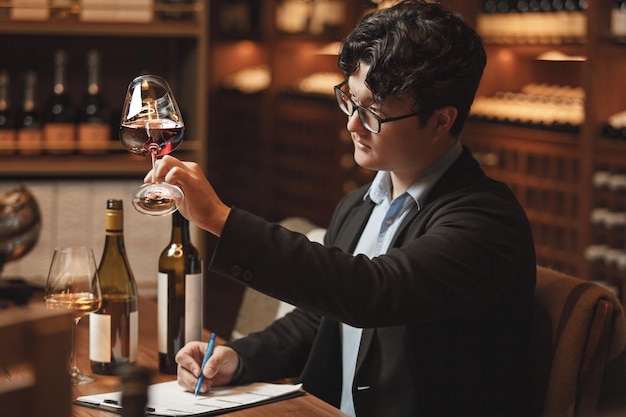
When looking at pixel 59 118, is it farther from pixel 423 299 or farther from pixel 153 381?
pixel 423 299

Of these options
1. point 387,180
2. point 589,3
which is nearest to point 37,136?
point 387,180

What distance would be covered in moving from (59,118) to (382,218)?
73.0 inches

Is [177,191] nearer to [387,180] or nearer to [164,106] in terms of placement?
[164,106]

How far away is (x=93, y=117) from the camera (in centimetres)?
341

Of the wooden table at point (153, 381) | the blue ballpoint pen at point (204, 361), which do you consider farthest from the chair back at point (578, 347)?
the blue ballpoint pen at point (204, 361)

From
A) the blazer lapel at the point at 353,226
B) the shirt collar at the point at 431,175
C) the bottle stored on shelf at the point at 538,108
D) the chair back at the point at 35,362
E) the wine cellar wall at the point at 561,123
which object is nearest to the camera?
the chair back at the point at 35,362

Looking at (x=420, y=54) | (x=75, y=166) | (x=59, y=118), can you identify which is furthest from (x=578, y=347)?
(x=59, y=118)

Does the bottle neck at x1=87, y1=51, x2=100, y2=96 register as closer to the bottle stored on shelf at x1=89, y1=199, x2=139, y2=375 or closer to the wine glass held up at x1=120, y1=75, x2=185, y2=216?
the bottle stored on shelf at x1=89, y1=199, x2=139, y2=375

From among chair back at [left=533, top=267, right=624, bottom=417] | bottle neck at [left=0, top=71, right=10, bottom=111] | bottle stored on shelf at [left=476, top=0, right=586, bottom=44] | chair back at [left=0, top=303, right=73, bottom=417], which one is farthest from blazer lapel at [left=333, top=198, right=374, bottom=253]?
bottle stored on shelf at [left=476, top=0, right=586, bottom=44]

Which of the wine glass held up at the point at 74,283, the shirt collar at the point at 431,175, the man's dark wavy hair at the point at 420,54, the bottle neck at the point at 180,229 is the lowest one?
the wine glass held up at the point at 74,283

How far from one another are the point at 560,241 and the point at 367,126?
2.94 meters

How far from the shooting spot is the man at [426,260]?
155 cm

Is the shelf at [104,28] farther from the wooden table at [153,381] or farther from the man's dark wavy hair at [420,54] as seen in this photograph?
the man's dark wavy hair at [420,54]

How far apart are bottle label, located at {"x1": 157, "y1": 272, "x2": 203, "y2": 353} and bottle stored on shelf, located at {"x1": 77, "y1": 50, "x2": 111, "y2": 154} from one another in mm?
1500
